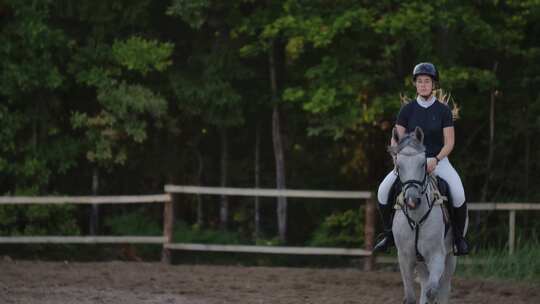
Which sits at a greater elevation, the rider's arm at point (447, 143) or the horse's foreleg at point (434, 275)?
the rider's arm at point (447, 143)

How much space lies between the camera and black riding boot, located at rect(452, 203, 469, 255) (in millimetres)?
8547

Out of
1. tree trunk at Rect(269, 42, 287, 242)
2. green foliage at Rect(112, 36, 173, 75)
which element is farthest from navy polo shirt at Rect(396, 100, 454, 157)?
tree trunk at Rect(269, 42, 287, 242)

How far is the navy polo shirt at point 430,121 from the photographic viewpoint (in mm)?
8406

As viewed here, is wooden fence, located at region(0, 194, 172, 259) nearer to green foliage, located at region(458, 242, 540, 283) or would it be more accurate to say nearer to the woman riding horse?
green foliage, located at region(458, 242, 540, 283)

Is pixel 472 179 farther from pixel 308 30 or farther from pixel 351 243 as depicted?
pixel 308 30

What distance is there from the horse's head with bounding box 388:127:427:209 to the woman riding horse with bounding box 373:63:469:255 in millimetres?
450

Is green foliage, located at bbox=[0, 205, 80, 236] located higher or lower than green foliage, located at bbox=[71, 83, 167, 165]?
lower

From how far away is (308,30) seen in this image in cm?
1419

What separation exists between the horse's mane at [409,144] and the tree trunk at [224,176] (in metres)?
9.89

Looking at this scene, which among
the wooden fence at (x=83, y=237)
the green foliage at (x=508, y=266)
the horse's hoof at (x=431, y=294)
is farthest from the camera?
the wooden fence at (x=83, y=237)

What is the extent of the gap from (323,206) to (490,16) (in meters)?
4.64

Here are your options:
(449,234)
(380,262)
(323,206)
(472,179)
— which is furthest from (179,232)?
(449,234)

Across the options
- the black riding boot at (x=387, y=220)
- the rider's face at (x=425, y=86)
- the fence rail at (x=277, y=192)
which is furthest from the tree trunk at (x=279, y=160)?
the rider's face at (x=425, y=86)

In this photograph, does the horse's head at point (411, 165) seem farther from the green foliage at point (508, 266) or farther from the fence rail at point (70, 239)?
the fence rail at point (70, 239)
